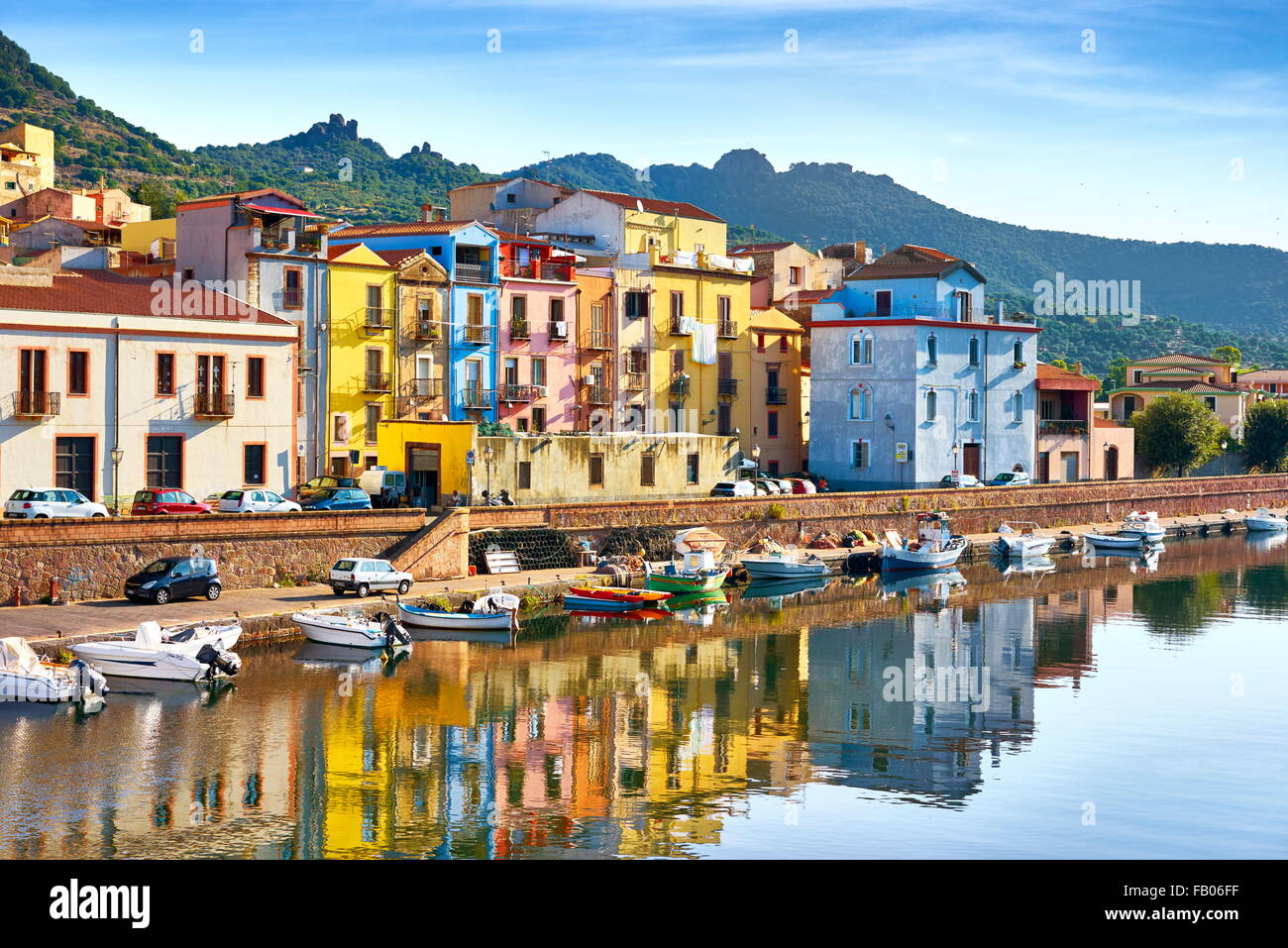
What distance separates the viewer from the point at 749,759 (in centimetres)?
3428

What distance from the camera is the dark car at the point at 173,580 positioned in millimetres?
45469

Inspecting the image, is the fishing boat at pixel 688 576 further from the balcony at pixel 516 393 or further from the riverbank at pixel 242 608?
the balcony at pixel 516 393

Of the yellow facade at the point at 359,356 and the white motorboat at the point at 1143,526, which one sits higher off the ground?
the yellow facade at the point at 359,356

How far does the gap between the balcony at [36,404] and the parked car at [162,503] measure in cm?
405

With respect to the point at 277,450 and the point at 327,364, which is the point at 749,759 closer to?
the point at 277,450

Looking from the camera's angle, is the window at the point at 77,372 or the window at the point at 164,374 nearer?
the window at the point at 77,372

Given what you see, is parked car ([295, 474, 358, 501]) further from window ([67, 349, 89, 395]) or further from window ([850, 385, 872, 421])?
window ([850, 385, 872, 421])

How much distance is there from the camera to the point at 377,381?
6700 centimetres

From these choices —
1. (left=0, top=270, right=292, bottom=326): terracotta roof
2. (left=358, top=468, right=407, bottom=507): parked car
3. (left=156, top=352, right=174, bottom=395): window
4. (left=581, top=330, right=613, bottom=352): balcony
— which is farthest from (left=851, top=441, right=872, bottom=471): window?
(left=156, top=352, right=174, bottom=395): window

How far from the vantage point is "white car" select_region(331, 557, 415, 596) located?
49.8 meters

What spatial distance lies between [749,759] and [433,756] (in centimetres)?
706

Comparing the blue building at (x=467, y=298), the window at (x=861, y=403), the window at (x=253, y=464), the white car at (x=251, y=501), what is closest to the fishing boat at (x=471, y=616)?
the white car at (x=251, y=501)

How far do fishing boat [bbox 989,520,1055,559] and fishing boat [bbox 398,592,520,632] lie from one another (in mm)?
36029
